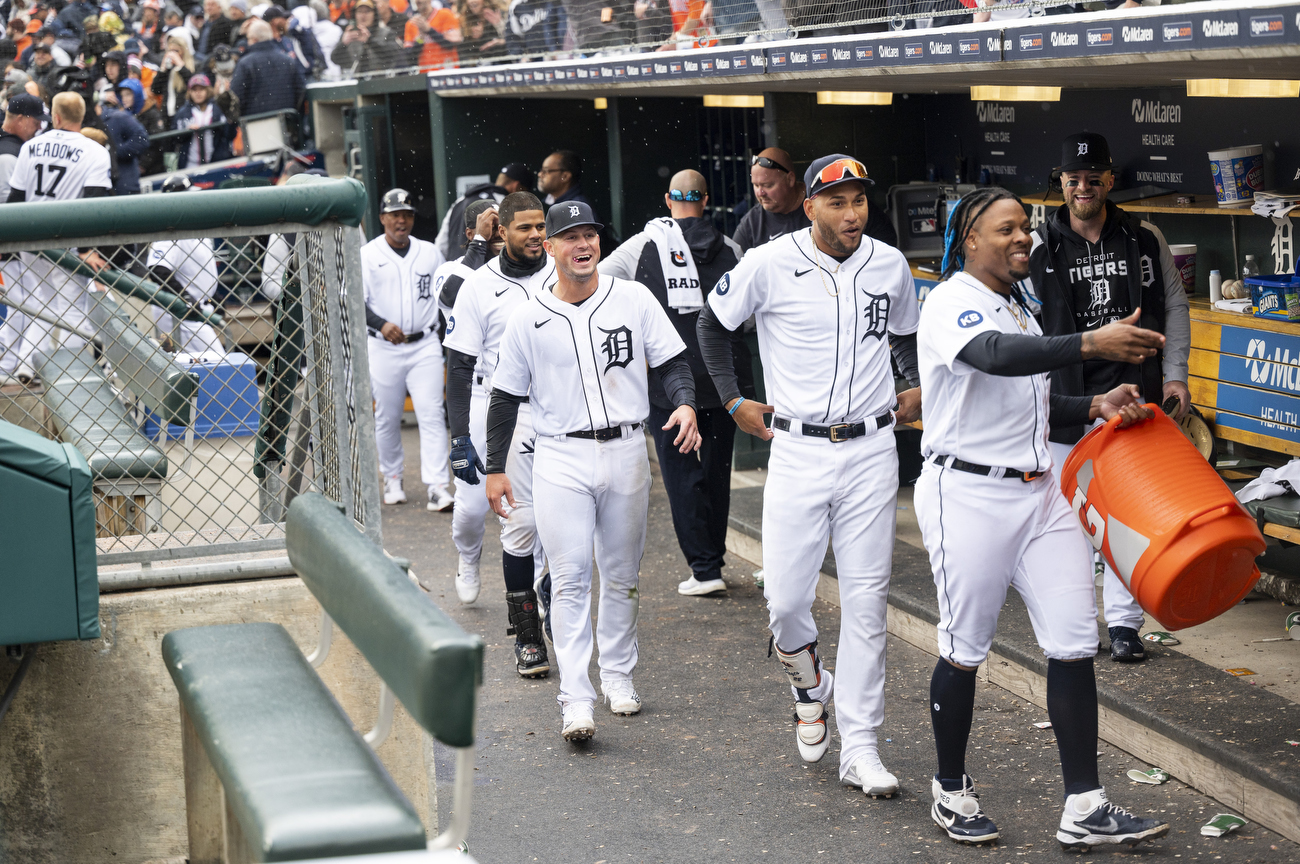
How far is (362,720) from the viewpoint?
388 centimetres

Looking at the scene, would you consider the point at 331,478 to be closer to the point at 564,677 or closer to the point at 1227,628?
the point at 564,677

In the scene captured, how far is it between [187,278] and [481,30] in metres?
6.73

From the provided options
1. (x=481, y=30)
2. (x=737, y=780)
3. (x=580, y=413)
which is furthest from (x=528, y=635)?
(x=481, y=30)

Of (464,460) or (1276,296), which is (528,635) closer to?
(464,460)

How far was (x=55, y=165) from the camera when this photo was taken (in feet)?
30.7

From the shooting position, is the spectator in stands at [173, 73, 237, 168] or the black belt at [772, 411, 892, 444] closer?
the black belt at [772, 411, 892, 444]

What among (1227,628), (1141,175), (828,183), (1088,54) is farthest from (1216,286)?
(828,183)

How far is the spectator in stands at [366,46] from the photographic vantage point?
1373 cm

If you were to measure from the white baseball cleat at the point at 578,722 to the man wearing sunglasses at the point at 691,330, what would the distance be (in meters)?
1.78

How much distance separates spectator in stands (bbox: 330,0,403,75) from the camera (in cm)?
1373

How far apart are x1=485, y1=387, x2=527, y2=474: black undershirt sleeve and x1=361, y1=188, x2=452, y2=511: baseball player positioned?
13.2 feet

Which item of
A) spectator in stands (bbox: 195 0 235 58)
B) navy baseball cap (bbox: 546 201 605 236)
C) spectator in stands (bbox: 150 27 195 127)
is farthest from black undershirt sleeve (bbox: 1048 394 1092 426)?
spectator in stands (bbox: 195 0 235 58)

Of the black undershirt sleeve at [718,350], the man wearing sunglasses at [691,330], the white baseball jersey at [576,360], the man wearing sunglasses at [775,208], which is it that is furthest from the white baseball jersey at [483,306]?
the man wearing sunglasses at [775,208]

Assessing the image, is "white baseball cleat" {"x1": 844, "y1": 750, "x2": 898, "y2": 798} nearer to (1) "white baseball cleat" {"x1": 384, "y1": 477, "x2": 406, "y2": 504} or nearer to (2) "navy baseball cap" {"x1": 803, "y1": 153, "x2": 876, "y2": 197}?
(2) "navy baseball cap" {"x1": 803, "y1": 153, "x2": 876, "y2": 197}
